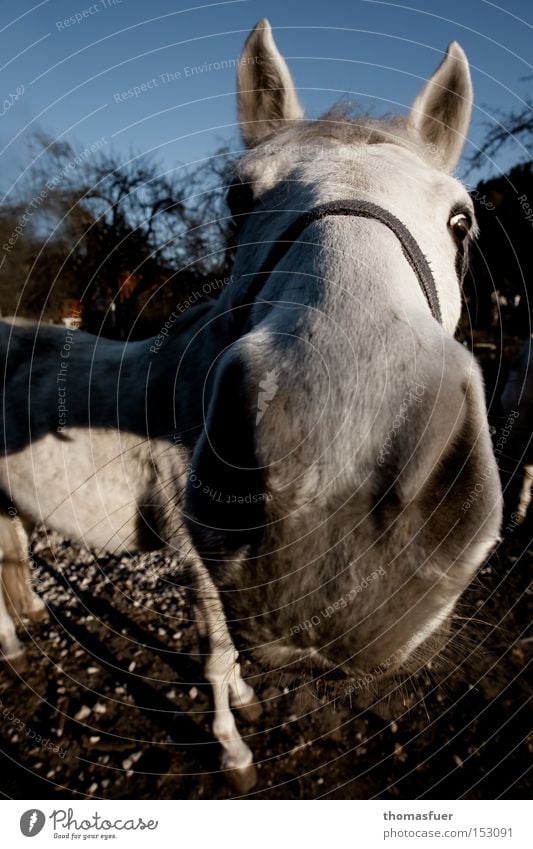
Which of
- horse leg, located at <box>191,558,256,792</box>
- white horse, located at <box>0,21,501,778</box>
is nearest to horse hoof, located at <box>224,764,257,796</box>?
horse leg, located at <box>191,558,256,792</box>

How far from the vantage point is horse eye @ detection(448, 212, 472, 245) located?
6.40 ft

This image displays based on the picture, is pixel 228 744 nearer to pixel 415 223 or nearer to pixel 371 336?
pixel 371 336

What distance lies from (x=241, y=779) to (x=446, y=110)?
4.30 metres

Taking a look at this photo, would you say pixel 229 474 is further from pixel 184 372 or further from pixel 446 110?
pixel 446 110

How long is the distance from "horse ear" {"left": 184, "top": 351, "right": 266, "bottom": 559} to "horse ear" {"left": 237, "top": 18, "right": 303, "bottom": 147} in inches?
76.8

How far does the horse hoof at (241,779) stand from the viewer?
2.81 metres

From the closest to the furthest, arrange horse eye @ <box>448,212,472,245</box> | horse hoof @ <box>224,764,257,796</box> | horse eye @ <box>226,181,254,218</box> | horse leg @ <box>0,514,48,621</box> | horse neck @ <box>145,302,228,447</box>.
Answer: horse eye @ <box>448,212,472,245</box>, horse eye @ <box>226,181,254,218</box>, horse neck @ <box>145,302,228,447</box>, horse hoof @ <box>224,764,257,796</box>, horse leg @ <box>0,514,48,621</box>

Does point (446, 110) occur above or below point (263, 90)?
A: above

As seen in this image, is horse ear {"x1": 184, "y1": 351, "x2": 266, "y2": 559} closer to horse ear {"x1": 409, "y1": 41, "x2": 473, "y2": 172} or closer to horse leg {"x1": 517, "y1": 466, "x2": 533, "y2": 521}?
horse ear {"x1": 409, "y1": 41, "x2": 473, "y2": 172}

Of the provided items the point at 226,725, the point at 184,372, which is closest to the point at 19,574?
the point at 226,725

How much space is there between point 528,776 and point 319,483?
10.6ft

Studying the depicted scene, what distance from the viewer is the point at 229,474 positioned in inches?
45.5

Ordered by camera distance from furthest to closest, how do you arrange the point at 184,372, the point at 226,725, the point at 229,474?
1. the point at 226,725
2. the point at 184,372
3. the point at 229,474

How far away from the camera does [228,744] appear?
2967 mm
